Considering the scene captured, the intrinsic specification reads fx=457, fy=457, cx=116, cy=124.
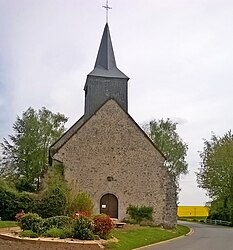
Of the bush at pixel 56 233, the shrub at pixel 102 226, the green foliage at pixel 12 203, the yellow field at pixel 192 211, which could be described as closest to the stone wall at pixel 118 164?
the green foliage at pixel 12 203

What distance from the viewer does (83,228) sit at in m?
18.0

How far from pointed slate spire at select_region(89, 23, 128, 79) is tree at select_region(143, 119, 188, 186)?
16.9 meters

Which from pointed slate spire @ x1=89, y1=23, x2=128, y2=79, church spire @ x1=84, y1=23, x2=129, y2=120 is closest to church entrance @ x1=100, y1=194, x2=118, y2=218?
church spire @ x1=84, y1=23, x2=129, y2=120

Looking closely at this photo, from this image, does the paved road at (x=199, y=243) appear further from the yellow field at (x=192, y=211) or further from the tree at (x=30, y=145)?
the yellow field at (x=192, y=211)

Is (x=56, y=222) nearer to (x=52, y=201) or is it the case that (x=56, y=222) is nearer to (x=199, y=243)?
(x=199, y=243)

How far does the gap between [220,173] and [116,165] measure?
18672 mm

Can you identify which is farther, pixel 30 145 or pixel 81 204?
pixel 30 145

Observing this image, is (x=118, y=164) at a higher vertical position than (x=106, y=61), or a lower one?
lower

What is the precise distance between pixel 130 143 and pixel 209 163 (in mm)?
18340

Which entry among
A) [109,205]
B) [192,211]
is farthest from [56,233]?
[192,211]

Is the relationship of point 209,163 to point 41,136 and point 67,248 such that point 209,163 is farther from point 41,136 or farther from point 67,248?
point 67,248

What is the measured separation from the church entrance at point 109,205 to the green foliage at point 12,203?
6528 mm

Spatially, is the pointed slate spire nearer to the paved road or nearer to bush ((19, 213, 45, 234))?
the paved road

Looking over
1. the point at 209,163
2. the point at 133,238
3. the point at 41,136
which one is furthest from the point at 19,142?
the point at 133,238
